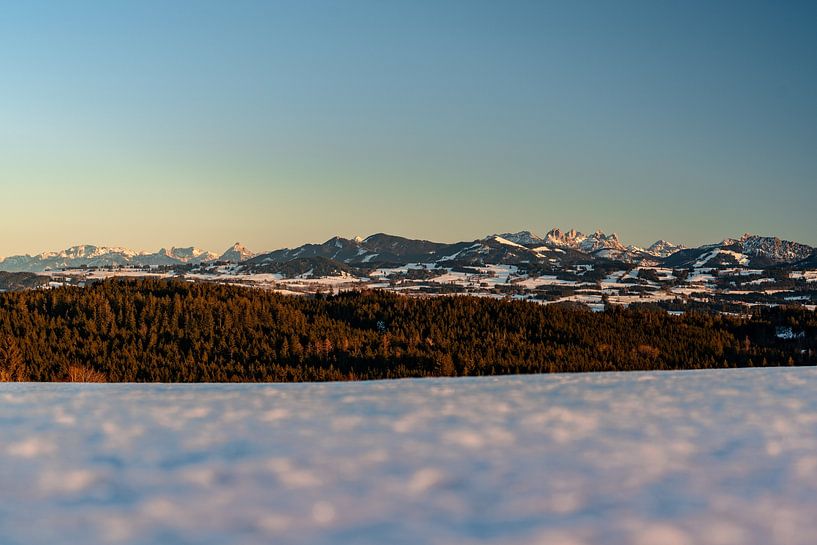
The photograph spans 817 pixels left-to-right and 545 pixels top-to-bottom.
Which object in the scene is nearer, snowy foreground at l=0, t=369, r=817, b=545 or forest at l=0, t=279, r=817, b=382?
snowy foreground at l=0, t=369, r=817, b=545

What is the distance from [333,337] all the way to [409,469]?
4335cm

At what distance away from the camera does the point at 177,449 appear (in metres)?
7.35

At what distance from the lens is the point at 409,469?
6570 millimetres

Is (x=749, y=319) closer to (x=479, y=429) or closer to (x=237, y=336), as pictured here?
(x=237, y=336)

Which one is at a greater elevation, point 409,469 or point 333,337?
point 409,469

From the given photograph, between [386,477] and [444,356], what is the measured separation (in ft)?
119

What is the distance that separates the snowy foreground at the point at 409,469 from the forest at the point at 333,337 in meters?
24.5

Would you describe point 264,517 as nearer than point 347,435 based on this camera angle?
Yes

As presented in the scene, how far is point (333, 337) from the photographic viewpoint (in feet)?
162

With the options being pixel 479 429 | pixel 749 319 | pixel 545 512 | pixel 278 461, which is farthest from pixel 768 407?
pixel 749 319

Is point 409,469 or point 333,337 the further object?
point 333,337

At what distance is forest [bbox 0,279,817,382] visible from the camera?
37.8 meters

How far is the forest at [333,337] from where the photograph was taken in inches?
1490

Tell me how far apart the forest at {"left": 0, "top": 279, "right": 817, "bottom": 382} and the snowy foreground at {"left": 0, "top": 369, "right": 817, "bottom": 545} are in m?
24.5
